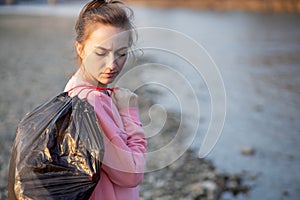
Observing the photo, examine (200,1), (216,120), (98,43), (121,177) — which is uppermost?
(98,43)

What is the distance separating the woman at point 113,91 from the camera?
1.75 m

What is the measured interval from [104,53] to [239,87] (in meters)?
8.45

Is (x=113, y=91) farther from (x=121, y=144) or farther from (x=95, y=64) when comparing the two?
(x=121, y=144)

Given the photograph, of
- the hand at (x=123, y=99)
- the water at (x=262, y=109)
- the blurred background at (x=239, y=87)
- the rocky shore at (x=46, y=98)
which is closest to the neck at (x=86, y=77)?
the hand at (x=123, y=99)

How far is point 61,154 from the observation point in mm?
1670

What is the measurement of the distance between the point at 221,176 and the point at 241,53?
10.4 m

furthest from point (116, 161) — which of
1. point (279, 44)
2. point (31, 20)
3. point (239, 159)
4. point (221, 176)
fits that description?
point (31, 20)

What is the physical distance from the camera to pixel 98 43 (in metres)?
1.87

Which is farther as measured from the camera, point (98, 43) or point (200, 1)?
point (200, 1)

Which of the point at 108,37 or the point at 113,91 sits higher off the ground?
the point at 108,37

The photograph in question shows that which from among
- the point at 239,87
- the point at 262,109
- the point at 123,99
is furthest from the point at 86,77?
the point at 239,87

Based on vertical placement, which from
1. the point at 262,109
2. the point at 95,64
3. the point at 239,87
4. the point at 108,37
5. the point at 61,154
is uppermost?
the point at 108,37

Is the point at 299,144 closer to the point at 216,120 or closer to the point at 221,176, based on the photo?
the point at 216,120

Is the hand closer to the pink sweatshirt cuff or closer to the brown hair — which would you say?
the pink sweatshirt cuff
